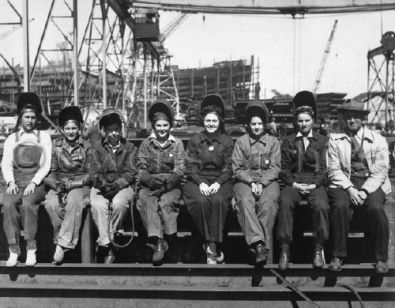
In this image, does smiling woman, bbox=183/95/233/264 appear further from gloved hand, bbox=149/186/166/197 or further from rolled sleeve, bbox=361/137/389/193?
rolled sleeve, bbox=361/137/389/193

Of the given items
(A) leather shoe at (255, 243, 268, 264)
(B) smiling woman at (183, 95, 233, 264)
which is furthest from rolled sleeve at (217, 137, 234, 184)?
(A) leather shoe at (255, 243, 268, 264)

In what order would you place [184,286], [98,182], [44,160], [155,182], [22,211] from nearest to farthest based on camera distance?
1. [184,286]
2. [22,211]
3. [155,182]
4. [98,182]
5. [44,160]

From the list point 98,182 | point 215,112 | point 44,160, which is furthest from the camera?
point 215,112

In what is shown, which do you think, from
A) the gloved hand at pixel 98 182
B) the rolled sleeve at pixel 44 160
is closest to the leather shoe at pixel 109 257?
the gloved hand at pixel 98 182

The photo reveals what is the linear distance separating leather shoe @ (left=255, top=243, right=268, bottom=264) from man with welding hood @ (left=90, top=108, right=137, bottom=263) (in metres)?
1.42

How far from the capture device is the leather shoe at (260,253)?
445cm

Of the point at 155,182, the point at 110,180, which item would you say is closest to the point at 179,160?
the point at 155,182

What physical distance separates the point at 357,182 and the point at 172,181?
1971 mm

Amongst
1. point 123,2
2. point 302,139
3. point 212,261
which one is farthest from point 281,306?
point 123,2

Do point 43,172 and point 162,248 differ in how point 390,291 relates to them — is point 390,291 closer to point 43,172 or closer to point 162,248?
point 162,248

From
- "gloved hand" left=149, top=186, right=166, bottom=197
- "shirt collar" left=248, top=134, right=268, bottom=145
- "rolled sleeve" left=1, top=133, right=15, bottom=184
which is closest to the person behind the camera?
"gloved hand" left=149, top=186, right=166, bottom=197

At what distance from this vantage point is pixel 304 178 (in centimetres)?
490

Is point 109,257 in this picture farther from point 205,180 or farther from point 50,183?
point 205,180

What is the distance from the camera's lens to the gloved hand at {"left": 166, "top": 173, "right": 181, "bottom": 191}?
4.90m
